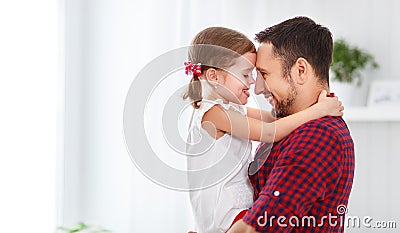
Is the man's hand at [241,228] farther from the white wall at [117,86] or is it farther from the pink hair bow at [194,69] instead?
the white wall at [117,86]

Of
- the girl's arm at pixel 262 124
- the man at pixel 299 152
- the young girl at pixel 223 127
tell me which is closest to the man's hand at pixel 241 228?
the man at pixel 299 152

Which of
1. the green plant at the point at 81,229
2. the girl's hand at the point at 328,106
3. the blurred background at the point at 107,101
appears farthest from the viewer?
the green plant at the point at 81,229

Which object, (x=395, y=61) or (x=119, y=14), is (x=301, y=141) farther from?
(x=119, y=14)

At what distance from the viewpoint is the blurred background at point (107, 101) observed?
277cm

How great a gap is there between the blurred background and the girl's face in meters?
1.36

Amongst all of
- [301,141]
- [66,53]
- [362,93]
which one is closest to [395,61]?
[362,93]

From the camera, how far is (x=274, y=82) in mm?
1516

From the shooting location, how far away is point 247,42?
1.58m

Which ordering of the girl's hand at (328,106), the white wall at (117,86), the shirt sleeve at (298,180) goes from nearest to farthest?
the shirt sleeve at (298,180) < the girl's hand at (328,106) < the white wall at (117,86)

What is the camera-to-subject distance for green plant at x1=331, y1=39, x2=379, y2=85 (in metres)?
3.04

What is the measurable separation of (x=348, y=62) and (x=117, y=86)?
1.23 metres

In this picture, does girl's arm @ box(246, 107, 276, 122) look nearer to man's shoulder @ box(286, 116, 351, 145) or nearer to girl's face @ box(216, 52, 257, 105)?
girl's face @ box(216, 52, 257, 105)

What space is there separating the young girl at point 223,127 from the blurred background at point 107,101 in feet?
4.37

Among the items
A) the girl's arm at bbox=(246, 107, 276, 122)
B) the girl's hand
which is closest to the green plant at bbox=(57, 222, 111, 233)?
the girl's arm at bbox=(246, 107, 276, 122)
